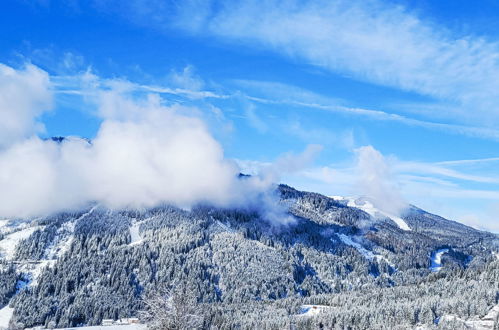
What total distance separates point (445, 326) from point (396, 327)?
19.9 m

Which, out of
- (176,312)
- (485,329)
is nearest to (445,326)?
(485,329)

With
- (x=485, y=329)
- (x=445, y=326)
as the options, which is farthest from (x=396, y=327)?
(x=485, y=329)

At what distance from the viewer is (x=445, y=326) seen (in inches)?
7367

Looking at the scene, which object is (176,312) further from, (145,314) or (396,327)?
(396,327)

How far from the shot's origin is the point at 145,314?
7812 cm

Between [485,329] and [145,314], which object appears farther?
[485,329]

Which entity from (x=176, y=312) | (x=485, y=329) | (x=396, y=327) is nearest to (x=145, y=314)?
(x=176, y=312)

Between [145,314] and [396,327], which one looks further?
[396,327]

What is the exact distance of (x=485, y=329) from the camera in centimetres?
18612

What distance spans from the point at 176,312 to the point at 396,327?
150m

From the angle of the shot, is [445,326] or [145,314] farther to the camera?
[445,326]

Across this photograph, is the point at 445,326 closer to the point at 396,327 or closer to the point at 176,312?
the point at 396,327

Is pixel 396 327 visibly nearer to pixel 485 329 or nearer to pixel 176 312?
pixel 485 329

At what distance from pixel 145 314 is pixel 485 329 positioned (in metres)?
162
